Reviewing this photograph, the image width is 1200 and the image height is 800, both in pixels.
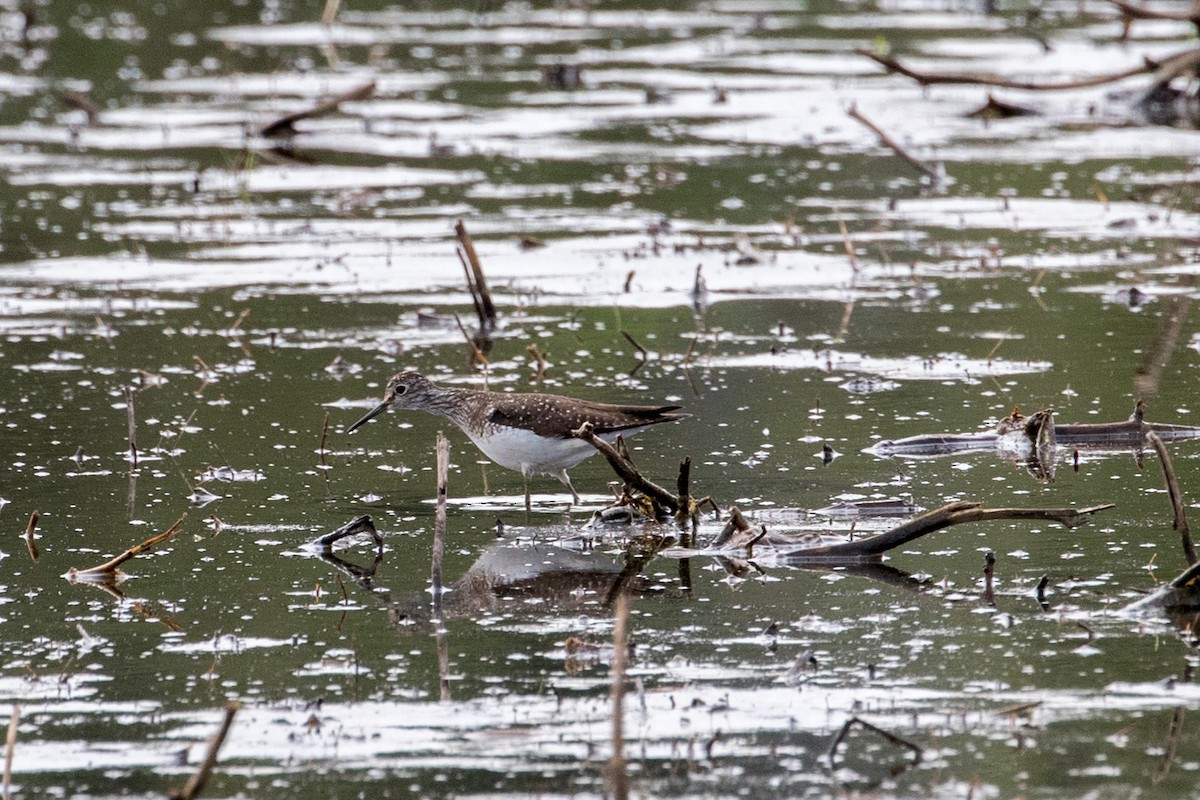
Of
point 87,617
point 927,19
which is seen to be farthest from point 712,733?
point 927,19

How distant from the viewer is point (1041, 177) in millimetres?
17156

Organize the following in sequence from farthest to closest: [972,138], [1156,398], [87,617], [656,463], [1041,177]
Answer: [972,138], [1041,177], [1156,398], [656,463], [87,617]

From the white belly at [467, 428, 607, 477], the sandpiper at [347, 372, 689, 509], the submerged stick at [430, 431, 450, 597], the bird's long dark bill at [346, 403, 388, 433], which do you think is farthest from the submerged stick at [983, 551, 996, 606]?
the bird's long dark bill at [346, 403, 388, 433]

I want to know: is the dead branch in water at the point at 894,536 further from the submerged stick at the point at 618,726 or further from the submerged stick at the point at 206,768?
the submerged stick at the point at 206,768

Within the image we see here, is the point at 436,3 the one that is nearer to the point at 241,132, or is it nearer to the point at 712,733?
the point at 241,132

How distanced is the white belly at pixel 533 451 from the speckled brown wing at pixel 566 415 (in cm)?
4

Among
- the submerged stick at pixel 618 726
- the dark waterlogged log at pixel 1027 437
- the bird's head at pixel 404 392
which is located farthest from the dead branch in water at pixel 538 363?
the submerged stick at pixel 618 726

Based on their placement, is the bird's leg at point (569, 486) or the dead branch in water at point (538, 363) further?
the dead branch in water at point (538, 363)

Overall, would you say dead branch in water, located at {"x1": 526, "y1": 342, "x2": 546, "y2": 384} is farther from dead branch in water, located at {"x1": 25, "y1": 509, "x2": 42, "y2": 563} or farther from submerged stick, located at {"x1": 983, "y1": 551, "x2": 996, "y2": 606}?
submerged stick, located at {"x1": 983, "y1": 551, "x2": 996, "y2": 606}

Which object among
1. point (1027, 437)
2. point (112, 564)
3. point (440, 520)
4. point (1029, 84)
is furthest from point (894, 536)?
point (1029, 84)

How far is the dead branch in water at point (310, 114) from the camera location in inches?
720

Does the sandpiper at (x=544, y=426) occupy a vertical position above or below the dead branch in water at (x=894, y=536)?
above

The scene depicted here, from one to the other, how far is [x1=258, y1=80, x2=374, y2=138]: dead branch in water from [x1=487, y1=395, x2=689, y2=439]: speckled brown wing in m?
9.63

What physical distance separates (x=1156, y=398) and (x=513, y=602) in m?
4.58
